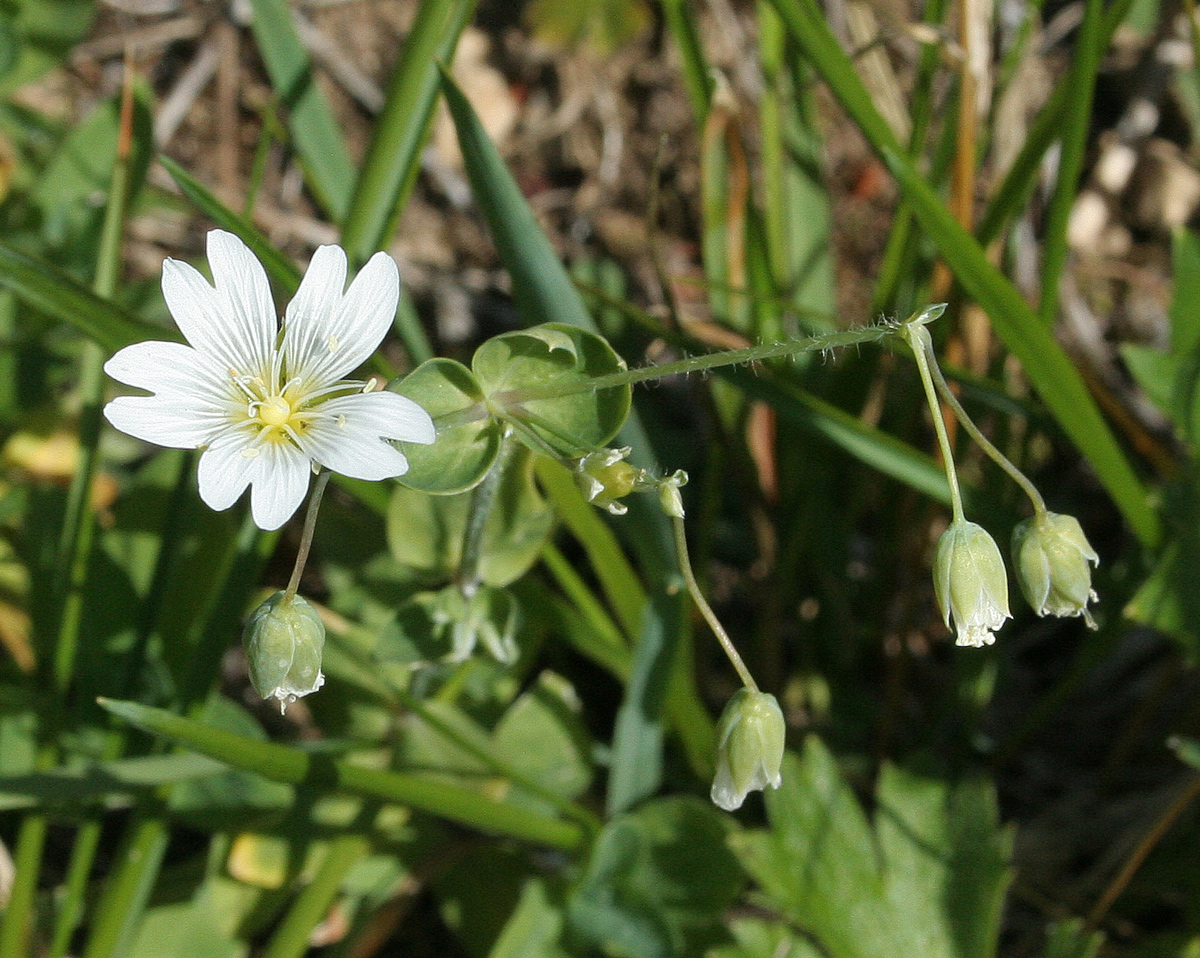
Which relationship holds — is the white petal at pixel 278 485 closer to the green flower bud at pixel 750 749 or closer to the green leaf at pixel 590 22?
the green flower bud at pixel 750 749

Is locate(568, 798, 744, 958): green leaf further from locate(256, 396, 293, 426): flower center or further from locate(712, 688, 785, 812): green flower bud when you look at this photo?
locate(256, 396, 293, 426): flower center

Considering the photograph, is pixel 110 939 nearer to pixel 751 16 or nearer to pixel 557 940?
pixel 557 940

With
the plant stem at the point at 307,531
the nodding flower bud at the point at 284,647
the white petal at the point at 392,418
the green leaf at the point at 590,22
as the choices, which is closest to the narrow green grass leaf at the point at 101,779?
the nodding flower bud at the point at 284,647

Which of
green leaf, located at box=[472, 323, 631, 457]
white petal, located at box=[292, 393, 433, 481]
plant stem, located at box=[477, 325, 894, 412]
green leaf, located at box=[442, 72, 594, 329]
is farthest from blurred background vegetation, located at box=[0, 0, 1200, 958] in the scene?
white petal, located at box=[292, 393, 433, 481]

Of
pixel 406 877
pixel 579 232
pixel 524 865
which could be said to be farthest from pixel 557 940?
pixel 579 232

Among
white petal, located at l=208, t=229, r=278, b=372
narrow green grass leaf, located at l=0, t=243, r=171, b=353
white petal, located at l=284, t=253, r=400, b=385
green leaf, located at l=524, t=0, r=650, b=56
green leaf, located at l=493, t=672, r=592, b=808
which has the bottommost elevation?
green leaf, located at l=493, t=672, r=592, b=808

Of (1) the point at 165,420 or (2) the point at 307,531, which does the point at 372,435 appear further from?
(1) the point at 165,420
